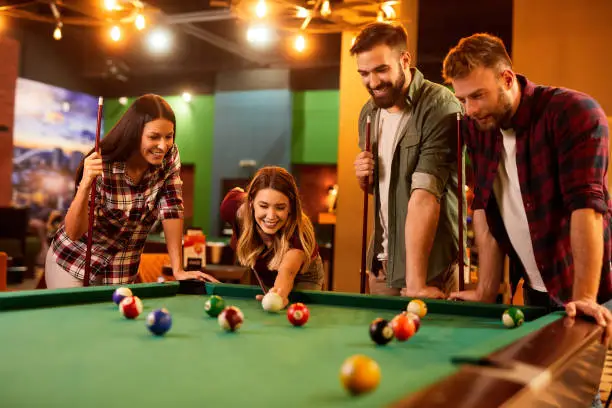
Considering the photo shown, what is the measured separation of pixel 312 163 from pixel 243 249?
953 cm

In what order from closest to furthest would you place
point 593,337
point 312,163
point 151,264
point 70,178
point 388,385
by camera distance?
point 388,385
point 593,337
point 151,264
point 312,163
point 70,178

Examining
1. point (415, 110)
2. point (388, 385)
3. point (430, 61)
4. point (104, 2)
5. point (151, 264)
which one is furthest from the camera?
point (430, 61)

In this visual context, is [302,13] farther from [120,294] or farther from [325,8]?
[120,294]

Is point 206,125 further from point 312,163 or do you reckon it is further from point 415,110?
point 415,110

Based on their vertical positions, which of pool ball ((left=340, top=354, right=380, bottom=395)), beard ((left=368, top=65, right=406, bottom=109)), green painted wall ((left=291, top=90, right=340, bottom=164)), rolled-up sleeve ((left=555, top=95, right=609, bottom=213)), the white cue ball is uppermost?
green painted wall ((left=291, top=90, right=340, bottom=164))

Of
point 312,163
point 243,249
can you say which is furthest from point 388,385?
point 312,163

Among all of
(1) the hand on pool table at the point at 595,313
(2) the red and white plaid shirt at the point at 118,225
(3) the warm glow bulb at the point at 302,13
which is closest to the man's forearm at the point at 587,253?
(1) the hand on pool table at the point at 595,313

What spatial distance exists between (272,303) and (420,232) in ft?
2.47

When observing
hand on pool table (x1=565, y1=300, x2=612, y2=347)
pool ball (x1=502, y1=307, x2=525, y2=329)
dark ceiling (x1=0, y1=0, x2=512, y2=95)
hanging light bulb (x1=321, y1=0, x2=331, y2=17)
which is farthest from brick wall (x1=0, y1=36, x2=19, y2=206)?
hand on pool table (x1=565, y1=300, x2=612, y2=347)

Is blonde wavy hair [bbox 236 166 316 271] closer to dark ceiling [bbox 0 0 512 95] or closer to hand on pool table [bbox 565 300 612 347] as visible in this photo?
hand on pool table [bbox 565 300 612 347]

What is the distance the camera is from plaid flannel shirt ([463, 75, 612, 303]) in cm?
195

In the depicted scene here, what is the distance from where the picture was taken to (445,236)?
279cm

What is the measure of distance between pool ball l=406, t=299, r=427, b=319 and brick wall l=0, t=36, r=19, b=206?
9573 millimetres

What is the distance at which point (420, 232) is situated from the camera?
2.50 meters
